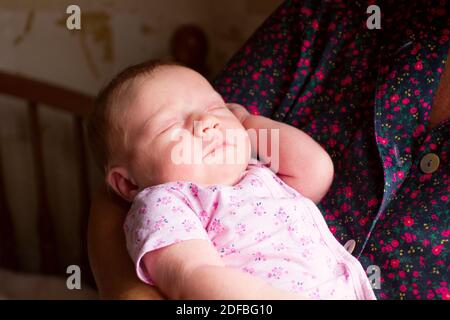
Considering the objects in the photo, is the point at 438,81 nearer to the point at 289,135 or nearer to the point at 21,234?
the point at 289,135

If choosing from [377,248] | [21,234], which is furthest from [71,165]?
[377,248]

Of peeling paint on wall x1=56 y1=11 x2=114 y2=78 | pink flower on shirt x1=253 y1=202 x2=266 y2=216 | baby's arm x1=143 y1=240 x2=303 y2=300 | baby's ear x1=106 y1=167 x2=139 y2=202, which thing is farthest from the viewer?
peeling paint on wall x1=56 y1=11 x2=114 y2=78

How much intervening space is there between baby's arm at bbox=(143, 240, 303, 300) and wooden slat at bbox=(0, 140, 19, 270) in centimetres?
112

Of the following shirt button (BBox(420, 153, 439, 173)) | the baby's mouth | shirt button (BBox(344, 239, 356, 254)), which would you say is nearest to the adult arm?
the baby's mouth

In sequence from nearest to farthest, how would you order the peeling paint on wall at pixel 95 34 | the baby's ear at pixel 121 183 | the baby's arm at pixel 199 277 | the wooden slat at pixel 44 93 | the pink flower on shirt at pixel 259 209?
the baby's arm at pixel 199 277
the pink flower on shirt at pixel 259 209
the baby's ear at pixel 121 183
the wooden slat at pixel 44 93
the peeling paint on wall at pixel 95 34

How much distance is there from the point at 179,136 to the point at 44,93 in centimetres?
85

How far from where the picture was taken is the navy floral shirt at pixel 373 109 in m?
0.96

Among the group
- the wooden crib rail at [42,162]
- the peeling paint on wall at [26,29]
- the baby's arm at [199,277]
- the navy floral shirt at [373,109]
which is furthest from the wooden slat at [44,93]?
the baby's arm at [199,277]

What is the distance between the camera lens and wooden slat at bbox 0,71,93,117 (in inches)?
66.4

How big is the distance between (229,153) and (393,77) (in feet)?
1.14

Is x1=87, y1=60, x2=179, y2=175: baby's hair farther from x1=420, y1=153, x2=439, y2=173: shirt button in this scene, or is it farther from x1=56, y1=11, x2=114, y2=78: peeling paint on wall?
x1=56, y1=11, x2=114, y2=78: peeling paint on wall

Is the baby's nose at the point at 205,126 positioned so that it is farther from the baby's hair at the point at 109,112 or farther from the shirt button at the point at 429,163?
the shirt button at the point at 429,163

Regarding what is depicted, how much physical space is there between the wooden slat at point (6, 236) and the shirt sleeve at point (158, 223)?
103 cm

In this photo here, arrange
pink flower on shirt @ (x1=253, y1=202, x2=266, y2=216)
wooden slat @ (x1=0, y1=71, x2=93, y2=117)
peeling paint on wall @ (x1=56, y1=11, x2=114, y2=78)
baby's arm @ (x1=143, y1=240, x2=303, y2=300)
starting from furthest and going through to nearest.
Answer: peeling paint on wall @ (x1=56, y1=11, x2=114, y2=78)
wooden slat @ (x1=0, y1=71, x2=93, y2=117)
pink flower on shirt @ (x1=253, y1=202, x2=266, y2=216)
baby's arm @ (x1=143, y1=240, x2=303, y2=300)
